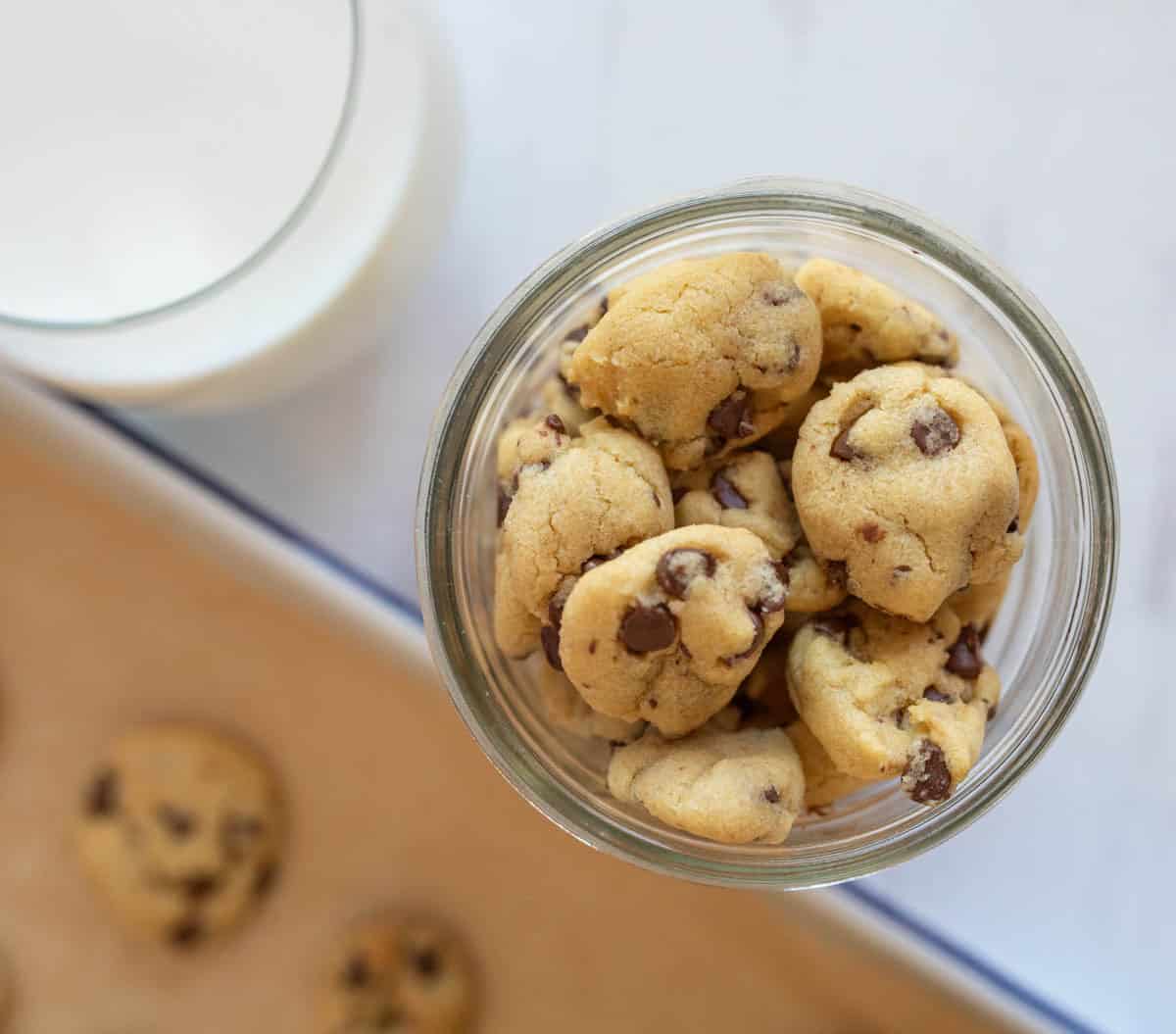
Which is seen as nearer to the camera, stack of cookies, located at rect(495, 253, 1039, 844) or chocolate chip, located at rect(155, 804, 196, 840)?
stack of cookies, located at rect(495, 253, 1039, 844)

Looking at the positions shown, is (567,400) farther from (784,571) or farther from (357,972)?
(357,972)

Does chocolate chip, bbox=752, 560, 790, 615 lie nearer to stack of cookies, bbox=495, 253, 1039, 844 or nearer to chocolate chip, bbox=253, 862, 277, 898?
stack of cookies, bbox=495, 253, 1039, 844

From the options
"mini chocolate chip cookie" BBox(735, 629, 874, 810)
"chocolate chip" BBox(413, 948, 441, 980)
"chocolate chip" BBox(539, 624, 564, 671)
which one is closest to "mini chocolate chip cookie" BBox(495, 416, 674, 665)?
"chocolate chip" BBox(539, 624, 564, 671)

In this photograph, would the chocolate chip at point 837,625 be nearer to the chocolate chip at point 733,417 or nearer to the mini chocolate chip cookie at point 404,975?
the chocolate chip at point 733,417

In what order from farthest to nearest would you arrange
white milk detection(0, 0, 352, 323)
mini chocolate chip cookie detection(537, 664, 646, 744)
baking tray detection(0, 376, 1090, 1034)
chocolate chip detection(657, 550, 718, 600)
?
baking tray detection(0, 376, 1090, 1034)
white milk detection(0, 0, 352, 323)
mini chocolate chip cookie detection(537, 664, 646, 744)
chocolate chip detection(657, 550, 718, 600)

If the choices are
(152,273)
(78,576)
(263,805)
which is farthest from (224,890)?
(152,273)

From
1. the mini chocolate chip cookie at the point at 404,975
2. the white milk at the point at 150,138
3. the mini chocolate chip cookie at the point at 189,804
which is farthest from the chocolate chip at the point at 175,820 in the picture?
the white milk at the point at 150,138
